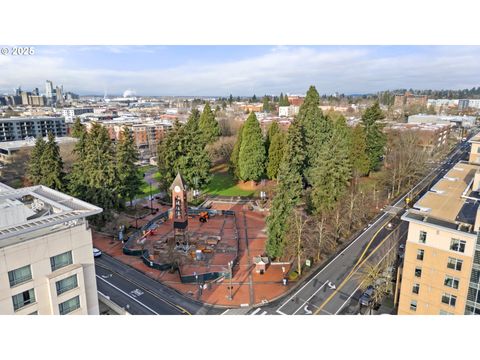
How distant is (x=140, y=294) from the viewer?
64.6ft

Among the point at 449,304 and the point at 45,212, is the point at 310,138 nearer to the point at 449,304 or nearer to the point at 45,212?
the point at 449,304

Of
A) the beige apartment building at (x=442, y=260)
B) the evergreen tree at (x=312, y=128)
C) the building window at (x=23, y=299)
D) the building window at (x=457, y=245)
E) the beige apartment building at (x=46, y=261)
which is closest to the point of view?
the beige apartment building at (x=46, y=261)

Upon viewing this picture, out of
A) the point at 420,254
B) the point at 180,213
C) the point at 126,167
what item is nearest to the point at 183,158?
the point at 126,167

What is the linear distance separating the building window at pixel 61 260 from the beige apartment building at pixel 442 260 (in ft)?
48.6

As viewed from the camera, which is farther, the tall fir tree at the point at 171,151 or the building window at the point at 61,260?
the tall fir tree at the point at 171,151

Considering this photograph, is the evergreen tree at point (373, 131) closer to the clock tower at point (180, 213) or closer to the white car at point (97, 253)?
the clock tower at point (180, 213)

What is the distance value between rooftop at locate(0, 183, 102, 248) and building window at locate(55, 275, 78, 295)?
200 centimetres

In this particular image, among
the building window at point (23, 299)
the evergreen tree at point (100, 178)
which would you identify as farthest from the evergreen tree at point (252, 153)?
the building window at point (23, 299)

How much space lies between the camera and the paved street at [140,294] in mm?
18203

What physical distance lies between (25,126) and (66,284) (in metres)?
63.1

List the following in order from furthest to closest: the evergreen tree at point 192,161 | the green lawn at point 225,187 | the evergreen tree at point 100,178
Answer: the green lawn at point 225,187 < the evergreen tree at point 192,161 < the evergreen tree at point 100,178

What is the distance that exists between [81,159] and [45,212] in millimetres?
17387

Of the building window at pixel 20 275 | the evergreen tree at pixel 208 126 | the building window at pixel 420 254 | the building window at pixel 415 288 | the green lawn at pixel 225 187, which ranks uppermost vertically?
the evergreen tree at pixel 208 126

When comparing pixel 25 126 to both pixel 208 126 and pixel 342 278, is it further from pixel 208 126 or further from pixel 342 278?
pixel 342 278
